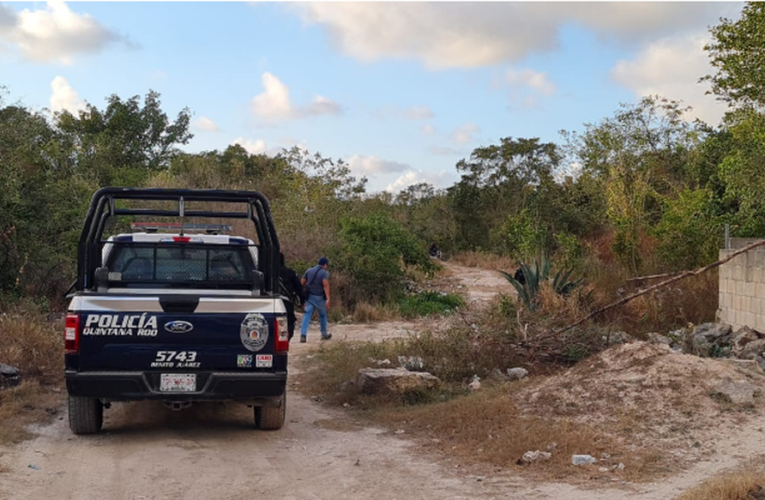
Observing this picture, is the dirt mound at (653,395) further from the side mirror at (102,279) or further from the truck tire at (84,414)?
the side mirror at (102,279)

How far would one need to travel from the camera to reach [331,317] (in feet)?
65.3

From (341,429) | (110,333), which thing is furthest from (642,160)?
(110,333)

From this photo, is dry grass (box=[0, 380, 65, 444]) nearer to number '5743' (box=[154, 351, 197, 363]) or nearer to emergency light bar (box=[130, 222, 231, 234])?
number '5743' (box=[154, 351, 197, 363])

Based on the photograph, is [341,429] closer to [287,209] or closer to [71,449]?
[71,449]

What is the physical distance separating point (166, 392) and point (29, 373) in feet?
13.9

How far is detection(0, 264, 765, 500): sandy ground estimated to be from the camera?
6.13 metres

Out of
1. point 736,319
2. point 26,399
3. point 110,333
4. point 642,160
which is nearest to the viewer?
point 110,333

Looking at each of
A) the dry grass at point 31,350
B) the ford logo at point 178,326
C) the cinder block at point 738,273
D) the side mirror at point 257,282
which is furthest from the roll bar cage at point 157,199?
the cinder block at point 738,273

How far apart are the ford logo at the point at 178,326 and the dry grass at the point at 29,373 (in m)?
1.97

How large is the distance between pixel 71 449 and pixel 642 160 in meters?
25.4

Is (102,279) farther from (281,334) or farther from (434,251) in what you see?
(434,251)

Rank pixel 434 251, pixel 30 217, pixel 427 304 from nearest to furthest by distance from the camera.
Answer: pixel 30 217, pixel 427 304, pixel 434 251

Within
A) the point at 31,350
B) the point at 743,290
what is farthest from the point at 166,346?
the point at 743,290

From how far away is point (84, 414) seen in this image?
25.5 ft
